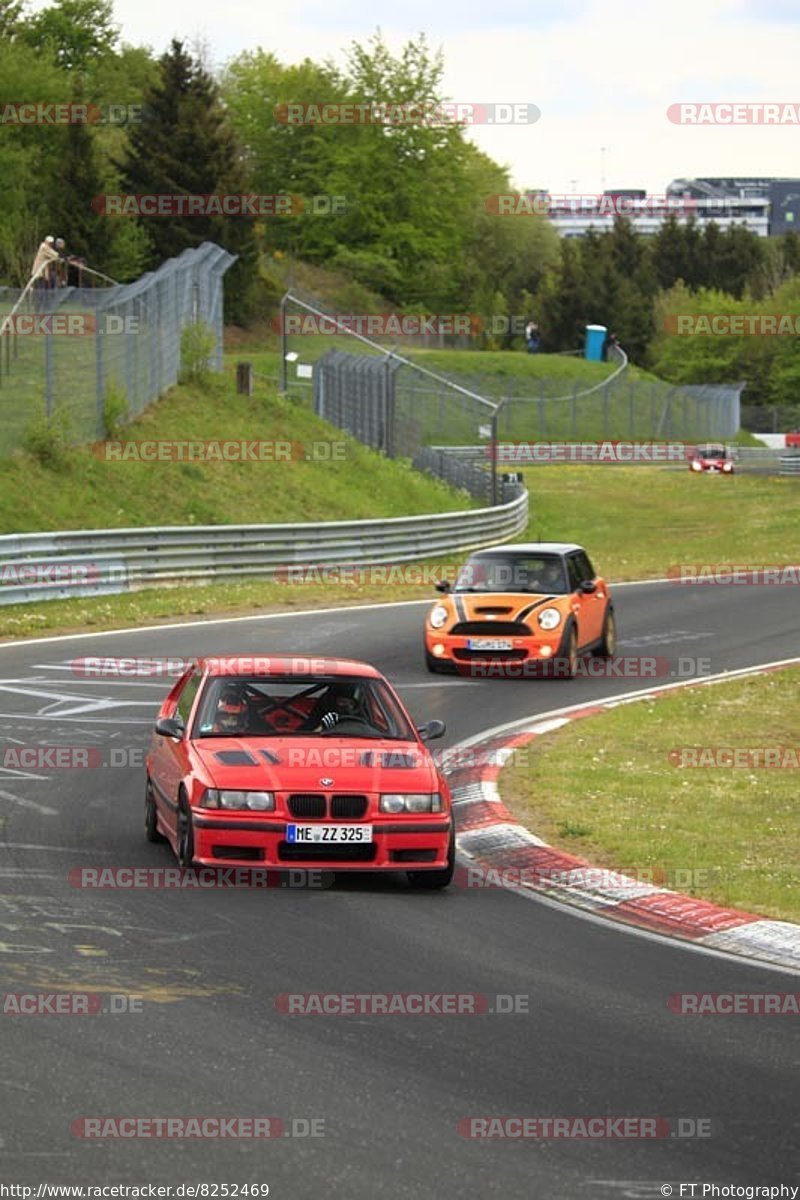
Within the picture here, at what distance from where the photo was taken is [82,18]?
115812 mm

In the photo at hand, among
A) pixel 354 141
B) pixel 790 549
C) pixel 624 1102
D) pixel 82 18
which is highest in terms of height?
pixel 82 18

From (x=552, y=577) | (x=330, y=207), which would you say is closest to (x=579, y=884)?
(x=552, y=577)

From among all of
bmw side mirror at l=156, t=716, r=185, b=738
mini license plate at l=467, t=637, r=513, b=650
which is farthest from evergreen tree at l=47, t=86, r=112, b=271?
bmw side mirror at l=156, t=716, r=185, b=738

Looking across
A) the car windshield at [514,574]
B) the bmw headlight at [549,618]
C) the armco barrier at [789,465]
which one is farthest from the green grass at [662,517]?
the bmw headlight at [549,618]

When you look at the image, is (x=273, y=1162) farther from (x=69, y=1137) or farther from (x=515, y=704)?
(x=515, y=704)

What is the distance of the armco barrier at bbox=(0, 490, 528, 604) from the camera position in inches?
1080

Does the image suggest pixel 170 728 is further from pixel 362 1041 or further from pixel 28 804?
pixel 362 1041

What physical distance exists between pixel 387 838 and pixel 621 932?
1.54 m

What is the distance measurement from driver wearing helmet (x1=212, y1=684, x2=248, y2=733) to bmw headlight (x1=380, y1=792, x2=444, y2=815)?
3.98 ft

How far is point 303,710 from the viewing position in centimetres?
1194

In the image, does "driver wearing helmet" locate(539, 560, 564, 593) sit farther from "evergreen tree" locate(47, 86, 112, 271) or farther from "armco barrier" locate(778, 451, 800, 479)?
"evergreen tree" locate(47, 86, 112, 271)

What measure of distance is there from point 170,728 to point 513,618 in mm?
10486

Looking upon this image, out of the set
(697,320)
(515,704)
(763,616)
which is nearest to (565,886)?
(515,704)

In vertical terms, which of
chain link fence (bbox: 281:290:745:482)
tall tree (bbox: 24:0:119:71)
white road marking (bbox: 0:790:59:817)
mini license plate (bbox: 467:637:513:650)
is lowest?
chain link fence (bbox: 281:290:745:482)
